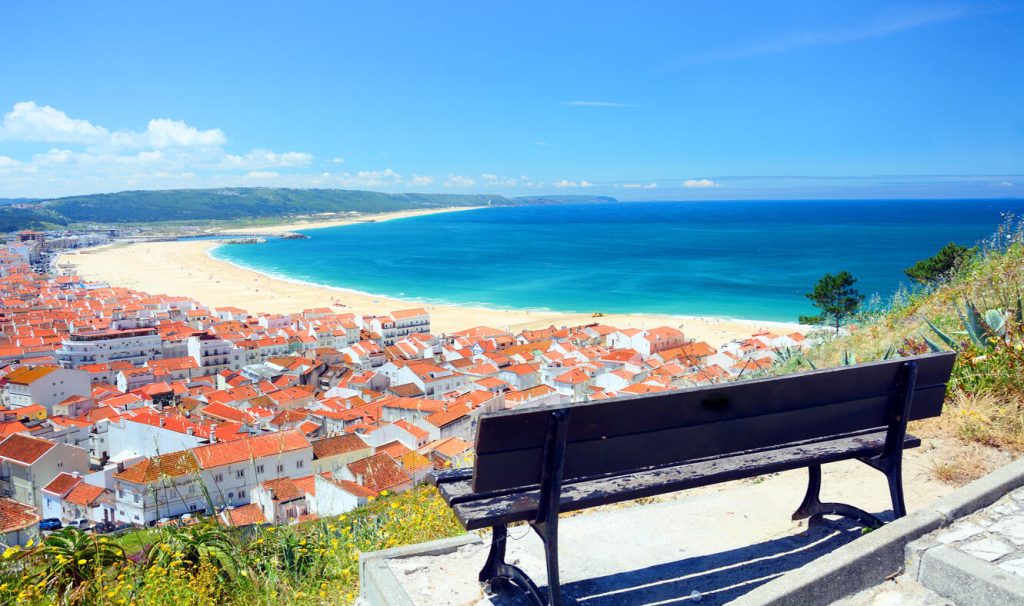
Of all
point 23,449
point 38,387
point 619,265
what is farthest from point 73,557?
point 619,265

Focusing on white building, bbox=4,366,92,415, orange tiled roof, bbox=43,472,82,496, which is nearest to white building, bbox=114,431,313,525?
orange tiled roof, bbox=43,472,82,496

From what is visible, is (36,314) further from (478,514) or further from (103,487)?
(478,514)

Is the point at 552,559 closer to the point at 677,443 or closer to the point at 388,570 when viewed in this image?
the point at 677,443

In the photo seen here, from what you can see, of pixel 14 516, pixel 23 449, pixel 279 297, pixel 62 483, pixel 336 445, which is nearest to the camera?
pixel 14 516

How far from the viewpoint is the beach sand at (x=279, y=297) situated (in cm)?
4834

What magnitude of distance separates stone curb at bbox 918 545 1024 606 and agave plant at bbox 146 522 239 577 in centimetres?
382

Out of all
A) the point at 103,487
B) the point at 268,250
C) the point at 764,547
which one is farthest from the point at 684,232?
the point at 764,547

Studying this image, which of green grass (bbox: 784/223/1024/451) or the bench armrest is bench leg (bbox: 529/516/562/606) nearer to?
the bench armrest

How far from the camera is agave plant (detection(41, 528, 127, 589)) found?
3.71m

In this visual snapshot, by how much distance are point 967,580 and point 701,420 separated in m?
1.30

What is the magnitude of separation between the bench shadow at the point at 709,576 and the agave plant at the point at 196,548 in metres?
1.85

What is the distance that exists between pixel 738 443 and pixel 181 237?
177630 mm

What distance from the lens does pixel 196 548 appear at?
4.17m

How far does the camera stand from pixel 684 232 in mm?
159750
